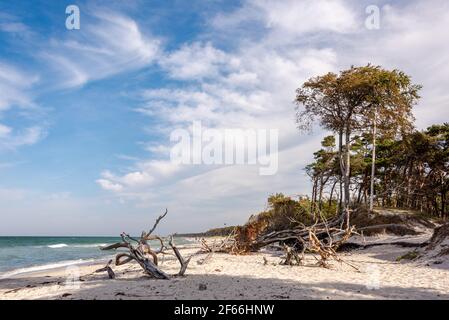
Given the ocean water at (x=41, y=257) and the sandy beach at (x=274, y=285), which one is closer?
the sandy beach at (x=274, y=285)

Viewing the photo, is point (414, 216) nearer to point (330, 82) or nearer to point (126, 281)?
point (330, 82)

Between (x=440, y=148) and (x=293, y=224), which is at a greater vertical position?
(x=440, y=148)

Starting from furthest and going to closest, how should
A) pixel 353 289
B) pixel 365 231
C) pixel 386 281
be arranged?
1. pixel 365 231
2. pixel 386 281
3. pixel 353 289

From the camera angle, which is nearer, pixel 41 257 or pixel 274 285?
pixel 274 285

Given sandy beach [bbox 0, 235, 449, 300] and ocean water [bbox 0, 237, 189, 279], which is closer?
sandy beach [bbox 0, 235, 449, 300]

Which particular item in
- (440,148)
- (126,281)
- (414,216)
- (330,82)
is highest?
(330,82)

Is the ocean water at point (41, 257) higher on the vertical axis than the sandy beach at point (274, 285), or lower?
lower

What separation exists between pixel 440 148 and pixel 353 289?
28.4m

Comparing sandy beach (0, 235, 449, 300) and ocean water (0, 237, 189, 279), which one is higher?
sandy beach (0, 235, 449, 300)

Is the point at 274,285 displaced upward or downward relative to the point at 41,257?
upward

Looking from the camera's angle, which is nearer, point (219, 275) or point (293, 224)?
point (219, 275)

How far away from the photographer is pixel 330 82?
2850cm
